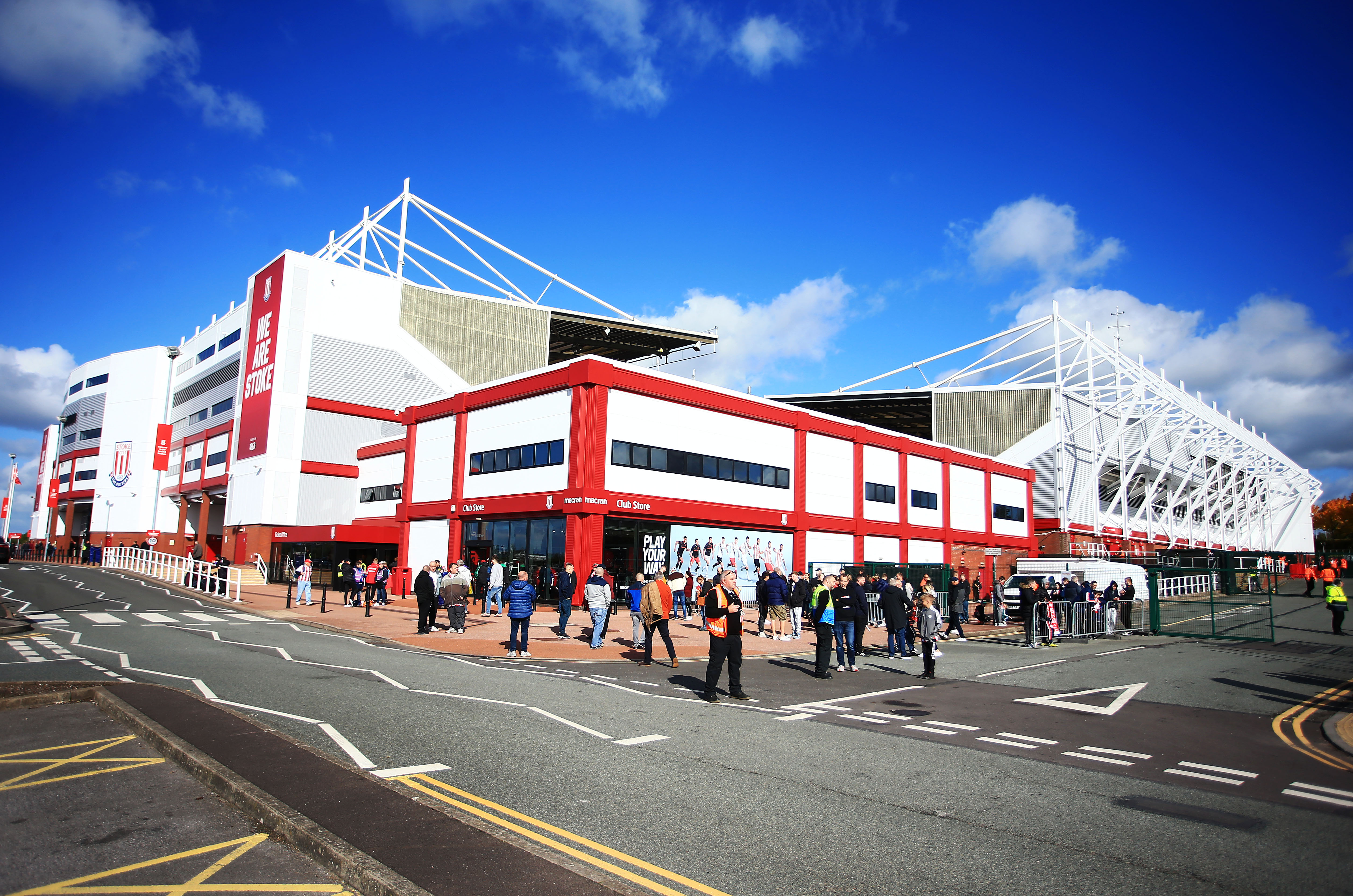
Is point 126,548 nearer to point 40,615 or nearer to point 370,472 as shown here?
point 370,472

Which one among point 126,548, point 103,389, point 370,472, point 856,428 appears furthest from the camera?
point 103,389

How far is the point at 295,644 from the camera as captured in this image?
1781 cm

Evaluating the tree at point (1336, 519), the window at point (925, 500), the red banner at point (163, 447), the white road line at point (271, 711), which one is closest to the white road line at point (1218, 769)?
→ the white road line at point (271, 711)

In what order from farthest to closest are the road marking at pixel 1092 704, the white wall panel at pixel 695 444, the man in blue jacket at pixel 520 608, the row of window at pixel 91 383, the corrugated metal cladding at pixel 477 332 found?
the row of window at pixel 91 383
the corrugated metal cladding at pixel 477 332
the white wall panel at pixel 695 444
the man in blue jacket at pixel 520 608
the road marking at pixel 1092 704

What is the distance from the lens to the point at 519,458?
33.3 metres

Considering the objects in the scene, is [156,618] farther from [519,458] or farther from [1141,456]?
[1141,456]

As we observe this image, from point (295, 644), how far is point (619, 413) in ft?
53.5

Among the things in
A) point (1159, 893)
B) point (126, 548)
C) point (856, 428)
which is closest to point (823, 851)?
point (1159, 893)

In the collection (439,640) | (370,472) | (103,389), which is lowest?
(439,640)

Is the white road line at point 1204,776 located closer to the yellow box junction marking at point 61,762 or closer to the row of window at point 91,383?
the yellow box junction marking at point 61,762

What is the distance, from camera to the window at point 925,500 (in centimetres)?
4634

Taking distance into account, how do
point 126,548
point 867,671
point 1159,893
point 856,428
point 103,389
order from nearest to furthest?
point 1159,893
point 867,671
point 856,428
point 126,548
point 103,389

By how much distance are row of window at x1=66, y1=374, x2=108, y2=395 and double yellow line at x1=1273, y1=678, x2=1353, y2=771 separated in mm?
98606

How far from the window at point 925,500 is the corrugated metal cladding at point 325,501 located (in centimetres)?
3405
